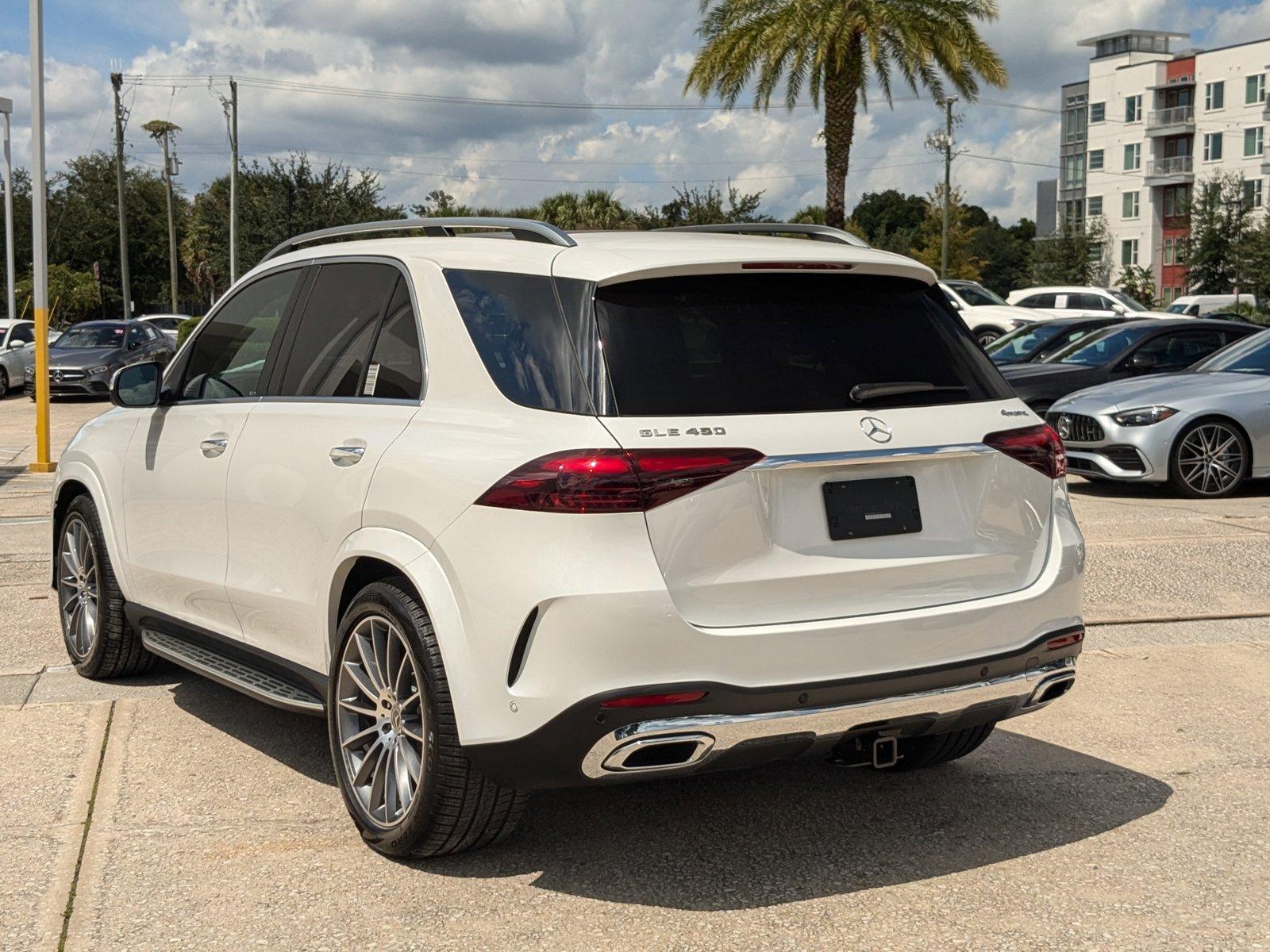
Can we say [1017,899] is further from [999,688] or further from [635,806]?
[635,806]

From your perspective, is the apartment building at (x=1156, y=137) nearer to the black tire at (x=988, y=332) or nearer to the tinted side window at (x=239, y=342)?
the black tire at (x=988, y=332)

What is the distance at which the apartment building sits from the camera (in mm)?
83500

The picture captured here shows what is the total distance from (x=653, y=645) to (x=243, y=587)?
1846mm

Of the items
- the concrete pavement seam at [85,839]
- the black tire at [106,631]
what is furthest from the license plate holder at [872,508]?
the black tire at [106,631]

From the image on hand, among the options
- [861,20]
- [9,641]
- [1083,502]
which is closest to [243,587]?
[9,641]

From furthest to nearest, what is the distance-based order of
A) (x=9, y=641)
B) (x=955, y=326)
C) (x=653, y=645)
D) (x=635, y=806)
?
1. (x=9, y=641)
2. (x=635, y=806)
3. (x=955, y=326)
4. (x=653, y=645)

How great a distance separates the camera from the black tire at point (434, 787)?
383 centimetres

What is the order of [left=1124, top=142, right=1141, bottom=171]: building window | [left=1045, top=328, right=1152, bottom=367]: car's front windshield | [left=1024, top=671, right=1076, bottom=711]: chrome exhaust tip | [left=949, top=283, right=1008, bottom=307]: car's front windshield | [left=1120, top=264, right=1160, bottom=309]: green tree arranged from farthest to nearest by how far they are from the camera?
[left=1124, top=142, right=1141, bottom=171]: building window, [left=1120, top=264, right=1160, bottom=309]: green tree, [left=949, top=283, right=1008, bottom=307]: car's front windshield, [left=1045, top=328, right=1152, bottom=367]: car's front windshield, [left=1024, top=671, right=1076, bottom=711]: chrome exhaust tip

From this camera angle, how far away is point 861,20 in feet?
91.5

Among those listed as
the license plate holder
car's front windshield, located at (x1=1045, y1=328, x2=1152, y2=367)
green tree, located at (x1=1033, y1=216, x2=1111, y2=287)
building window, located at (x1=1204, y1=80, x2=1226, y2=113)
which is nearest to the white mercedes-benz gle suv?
the license plate holder

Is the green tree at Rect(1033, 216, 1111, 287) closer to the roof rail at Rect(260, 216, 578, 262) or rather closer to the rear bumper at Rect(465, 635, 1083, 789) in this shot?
the roof rail at Rect(260, 216, 578, 262)

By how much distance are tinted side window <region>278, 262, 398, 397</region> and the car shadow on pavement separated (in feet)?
4.32

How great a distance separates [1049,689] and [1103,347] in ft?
40.8

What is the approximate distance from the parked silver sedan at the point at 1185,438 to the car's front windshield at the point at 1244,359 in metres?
0.41
